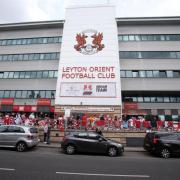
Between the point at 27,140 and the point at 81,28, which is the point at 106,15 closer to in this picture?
the point at 81,28

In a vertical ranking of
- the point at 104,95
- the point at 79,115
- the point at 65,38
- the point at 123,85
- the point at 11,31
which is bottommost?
the point at 79,115

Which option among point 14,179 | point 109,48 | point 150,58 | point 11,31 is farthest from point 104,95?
point 11,31

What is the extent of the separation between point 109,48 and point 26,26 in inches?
583

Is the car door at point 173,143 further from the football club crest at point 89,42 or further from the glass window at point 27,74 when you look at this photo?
the glass window at point 27,74

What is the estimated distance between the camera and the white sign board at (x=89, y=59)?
2334cm

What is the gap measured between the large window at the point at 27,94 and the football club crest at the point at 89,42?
7.44 meters

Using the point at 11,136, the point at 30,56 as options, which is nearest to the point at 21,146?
the point at 11,136

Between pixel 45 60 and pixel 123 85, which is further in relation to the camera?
pixel 45 60

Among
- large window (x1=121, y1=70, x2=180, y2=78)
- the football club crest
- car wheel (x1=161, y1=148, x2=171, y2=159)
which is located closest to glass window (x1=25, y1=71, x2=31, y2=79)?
the football club crest

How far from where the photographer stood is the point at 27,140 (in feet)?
40.0

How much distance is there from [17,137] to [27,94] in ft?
52.1

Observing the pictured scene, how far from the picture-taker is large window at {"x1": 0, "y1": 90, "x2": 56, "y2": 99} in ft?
88.0

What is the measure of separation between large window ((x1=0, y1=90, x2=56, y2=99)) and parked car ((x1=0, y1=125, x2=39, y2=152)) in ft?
45.6

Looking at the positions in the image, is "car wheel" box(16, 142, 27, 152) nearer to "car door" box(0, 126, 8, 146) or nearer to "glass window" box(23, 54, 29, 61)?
"car door" box(0, 126, 8, 146)
